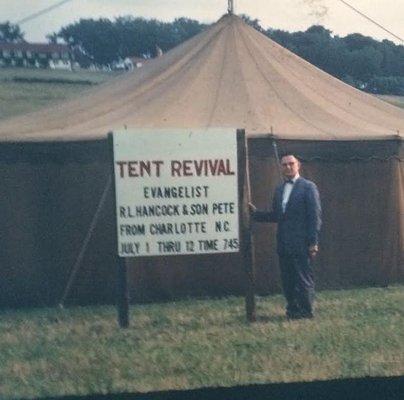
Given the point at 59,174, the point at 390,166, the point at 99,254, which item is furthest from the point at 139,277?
the point at 390,166

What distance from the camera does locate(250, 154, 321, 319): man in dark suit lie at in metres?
9.07

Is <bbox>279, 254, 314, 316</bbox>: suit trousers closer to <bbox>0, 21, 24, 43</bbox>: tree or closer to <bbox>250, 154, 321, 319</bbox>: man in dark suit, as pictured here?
<bbox>250, 154, 321, 319</bbox>: man in dark suit

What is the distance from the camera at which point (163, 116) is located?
10.9 metres

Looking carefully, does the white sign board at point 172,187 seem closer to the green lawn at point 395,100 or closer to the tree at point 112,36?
the tree at point 112,36

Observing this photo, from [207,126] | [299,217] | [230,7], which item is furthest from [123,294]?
[230,7]

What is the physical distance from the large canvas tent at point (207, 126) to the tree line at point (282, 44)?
31cm

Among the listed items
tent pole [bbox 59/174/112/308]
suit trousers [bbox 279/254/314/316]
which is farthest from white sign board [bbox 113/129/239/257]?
tent pole [bbox 59/174/112/308]

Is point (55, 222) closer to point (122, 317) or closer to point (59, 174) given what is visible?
point (59, 174)

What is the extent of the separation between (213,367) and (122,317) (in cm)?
153

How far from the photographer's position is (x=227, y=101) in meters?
11.2

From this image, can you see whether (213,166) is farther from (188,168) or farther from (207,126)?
(207,126)

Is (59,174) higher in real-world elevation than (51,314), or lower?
higher

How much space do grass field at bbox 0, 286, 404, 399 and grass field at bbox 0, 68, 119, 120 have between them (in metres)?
2.03

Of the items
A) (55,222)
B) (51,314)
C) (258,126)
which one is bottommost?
(51,314)
